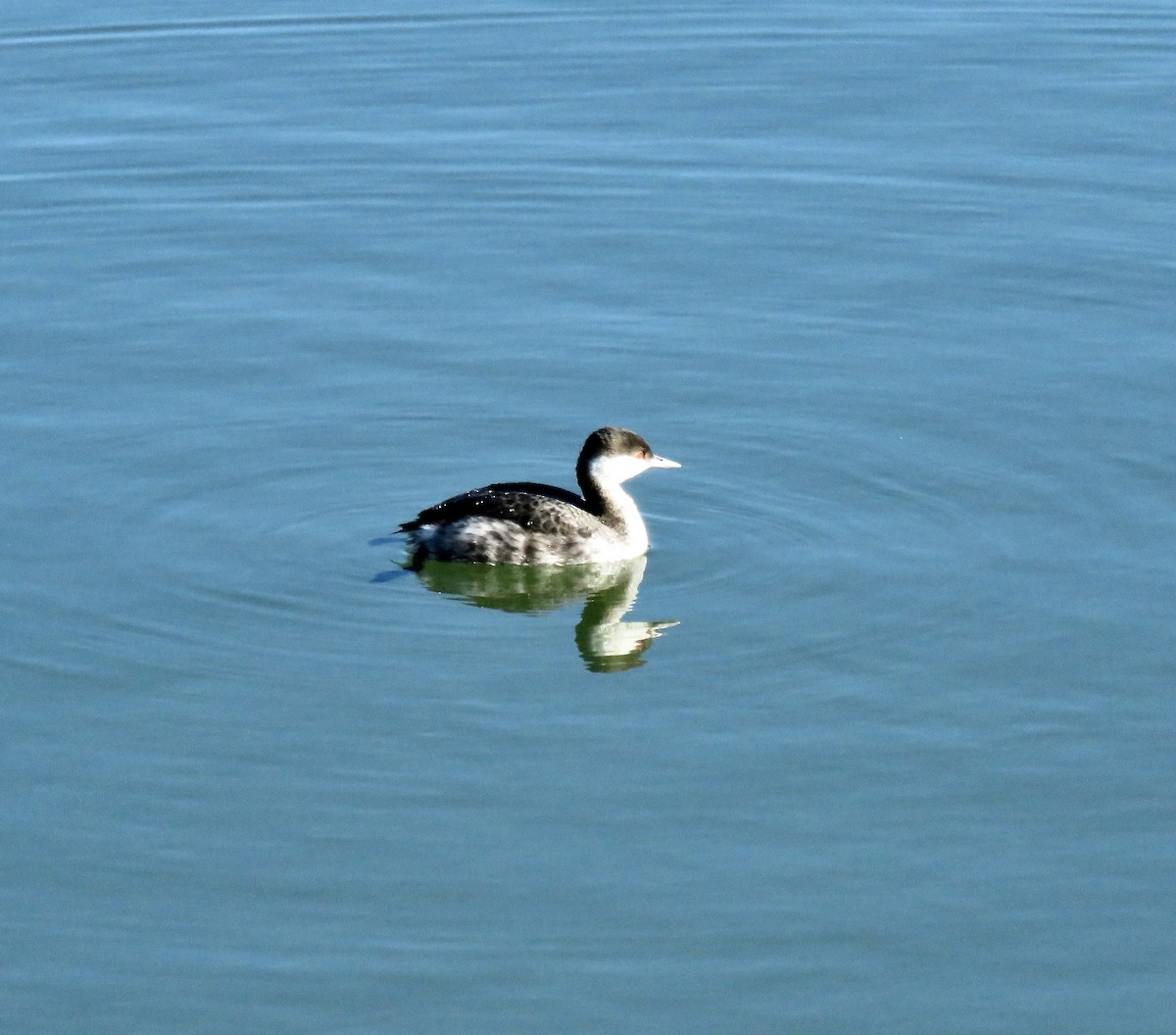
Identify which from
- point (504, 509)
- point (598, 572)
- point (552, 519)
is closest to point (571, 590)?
point (598, 572)

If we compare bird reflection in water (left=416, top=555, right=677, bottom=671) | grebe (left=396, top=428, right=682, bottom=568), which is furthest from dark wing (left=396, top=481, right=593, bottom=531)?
bird reflection in water (left=416, top=555, right=677, bottom=671)

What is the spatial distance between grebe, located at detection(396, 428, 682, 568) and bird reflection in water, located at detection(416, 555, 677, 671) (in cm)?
7

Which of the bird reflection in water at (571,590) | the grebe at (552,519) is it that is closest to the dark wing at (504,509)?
the grebe at (552,519)

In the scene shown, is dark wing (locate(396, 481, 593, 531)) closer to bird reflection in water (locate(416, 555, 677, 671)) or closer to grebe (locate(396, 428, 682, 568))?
grebe (locate(396, 428, 682, 568))

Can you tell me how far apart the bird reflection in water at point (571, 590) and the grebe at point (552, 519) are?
71 mm

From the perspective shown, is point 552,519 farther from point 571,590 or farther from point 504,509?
point 571,590

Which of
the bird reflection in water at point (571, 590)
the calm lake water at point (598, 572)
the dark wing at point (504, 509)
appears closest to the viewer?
the calm lake water at point (598, 572)

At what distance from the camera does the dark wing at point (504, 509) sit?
13.8 m

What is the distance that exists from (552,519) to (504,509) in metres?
0.32

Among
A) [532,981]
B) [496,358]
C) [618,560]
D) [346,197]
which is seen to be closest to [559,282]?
[496,358]

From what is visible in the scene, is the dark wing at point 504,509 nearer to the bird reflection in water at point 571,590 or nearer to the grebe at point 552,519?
the grebe at point 552,519

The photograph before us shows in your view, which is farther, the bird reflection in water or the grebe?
the grebe

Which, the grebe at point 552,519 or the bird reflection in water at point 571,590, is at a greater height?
the grebe at point 552,519

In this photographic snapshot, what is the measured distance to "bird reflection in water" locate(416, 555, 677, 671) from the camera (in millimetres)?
13219
